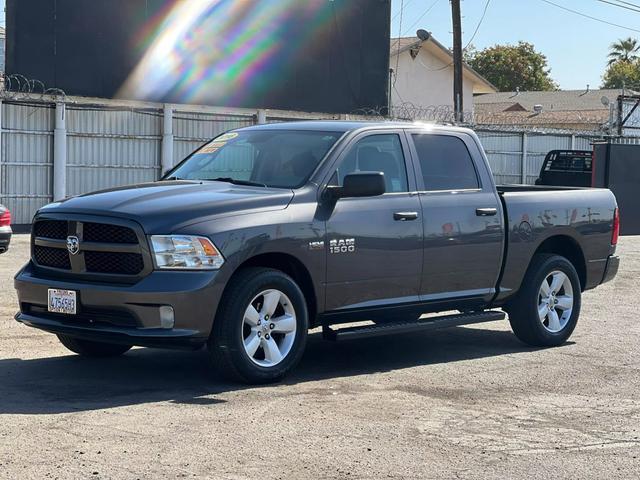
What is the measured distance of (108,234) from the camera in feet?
26.4

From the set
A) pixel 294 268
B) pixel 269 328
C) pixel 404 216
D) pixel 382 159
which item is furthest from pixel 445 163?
pixel 269 328

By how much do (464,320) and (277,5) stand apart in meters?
21.2

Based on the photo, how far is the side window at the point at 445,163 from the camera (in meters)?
9.76

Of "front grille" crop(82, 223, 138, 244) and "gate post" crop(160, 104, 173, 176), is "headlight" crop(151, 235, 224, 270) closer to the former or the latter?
"front grille" crop(82, 223, 138, 244)

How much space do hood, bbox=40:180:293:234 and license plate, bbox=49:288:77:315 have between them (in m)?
0.57

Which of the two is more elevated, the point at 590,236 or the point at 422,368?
the point at 590,236

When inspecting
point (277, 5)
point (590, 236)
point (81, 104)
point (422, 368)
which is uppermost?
point (277, 5)

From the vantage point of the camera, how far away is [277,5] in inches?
1177

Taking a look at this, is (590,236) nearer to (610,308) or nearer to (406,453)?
(610,308)

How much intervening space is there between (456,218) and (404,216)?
2.14ft

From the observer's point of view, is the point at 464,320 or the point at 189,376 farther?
the point at 464,320

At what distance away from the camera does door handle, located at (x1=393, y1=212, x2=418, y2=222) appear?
9156 millimetres

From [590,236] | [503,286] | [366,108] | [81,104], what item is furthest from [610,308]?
[366,108]

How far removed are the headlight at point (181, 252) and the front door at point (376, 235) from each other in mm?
1094
